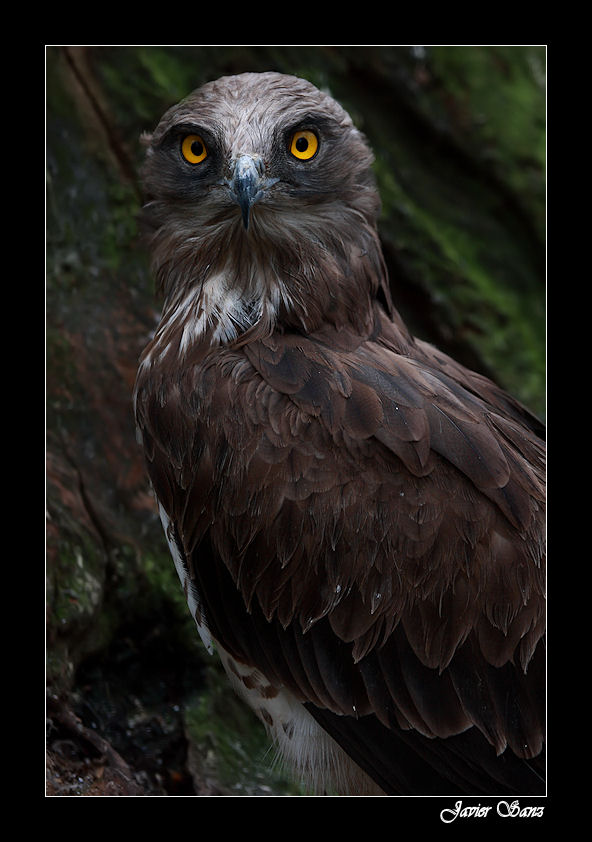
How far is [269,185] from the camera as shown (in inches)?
150

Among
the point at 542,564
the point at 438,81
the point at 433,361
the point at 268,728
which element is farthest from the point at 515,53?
the point at 268,728

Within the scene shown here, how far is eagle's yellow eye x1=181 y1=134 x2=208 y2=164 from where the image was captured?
3.90 m

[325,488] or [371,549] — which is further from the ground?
[325,488]

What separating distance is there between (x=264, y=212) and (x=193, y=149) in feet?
1.36

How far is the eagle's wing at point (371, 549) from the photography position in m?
3.59

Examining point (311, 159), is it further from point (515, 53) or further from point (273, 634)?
point (515, 53)

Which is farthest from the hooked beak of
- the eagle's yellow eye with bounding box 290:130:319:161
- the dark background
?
the dark background

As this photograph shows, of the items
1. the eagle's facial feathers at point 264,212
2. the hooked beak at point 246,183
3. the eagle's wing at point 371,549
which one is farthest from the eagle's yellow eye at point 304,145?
the eagle's wing at point 371,549

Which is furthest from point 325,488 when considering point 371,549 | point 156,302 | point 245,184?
point 156,302

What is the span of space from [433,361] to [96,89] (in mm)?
3795

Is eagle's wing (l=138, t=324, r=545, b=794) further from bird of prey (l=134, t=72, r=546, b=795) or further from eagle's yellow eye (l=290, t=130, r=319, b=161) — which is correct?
eagle's yellow eye (l=290, t=130, r=319, b=161)

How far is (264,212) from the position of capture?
396cm

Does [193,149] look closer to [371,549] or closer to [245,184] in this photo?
[245,184]

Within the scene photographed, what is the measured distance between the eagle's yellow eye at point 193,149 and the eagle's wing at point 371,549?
861 mm
